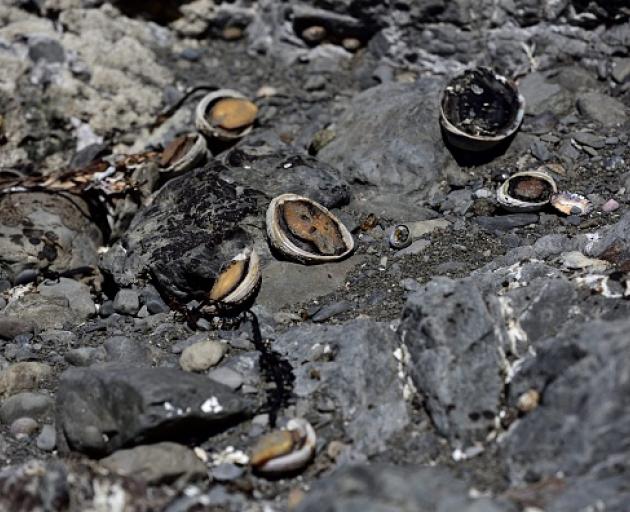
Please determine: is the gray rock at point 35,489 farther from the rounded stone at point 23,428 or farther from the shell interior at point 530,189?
the shell interior at point 530,189

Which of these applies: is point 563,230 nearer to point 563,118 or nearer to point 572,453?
point 563,118

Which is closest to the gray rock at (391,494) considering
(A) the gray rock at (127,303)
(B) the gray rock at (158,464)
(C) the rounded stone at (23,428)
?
(B) the gray rock at (158,464)

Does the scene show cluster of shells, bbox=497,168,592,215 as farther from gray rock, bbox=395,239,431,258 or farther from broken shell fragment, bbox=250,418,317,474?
broken shell fragment, bbox=250,418,317,474

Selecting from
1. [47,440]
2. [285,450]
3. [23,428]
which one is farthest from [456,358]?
[23,428]

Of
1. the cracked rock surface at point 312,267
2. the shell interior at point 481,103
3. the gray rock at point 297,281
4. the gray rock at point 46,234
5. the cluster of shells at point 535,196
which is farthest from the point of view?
the shell interior at point 481,103

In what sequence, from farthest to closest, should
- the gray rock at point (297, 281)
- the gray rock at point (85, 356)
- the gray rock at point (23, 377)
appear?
the gray rock at point (297, 281)
the gray rock at point (85, 356)
the gray rock at point (23, 377)

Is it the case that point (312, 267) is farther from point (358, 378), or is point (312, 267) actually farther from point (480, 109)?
point (480, 109)

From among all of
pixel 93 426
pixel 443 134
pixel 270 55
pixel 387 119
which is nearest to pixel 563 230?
pixel 443 134
